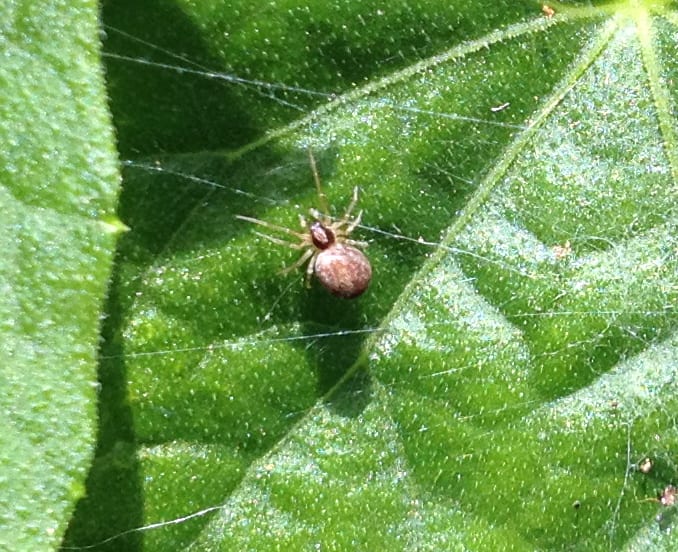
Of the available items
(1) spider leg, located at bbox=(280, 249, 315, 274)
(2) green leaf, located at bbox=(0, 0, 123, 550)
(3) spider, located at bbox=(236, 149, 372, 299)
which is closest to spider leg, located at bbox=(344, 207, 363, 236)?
(3) spider, located at bbox=(236, 149, 372, 299)

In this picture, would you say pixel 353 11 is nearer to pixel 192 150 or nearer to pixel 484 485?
pixel 192 150

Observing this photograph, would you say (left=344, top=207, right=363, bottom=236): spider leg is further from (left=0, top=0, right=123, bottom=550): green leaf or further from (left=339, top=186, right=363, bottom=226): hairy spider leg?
(left=0, top=0, right=123, bottom=550): green leaf

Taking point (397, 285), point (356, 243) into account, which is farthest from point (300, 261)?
point (397, 285)

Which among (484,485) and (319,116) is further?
(484,485)

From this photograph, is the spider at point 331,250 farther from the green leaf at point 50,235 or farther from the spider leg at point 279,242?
the green leaf at point 50,235

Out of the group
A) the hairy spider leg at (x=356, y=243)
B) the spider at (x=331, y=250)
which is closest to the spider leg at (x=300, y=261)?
the spider at (x=331, y=250)

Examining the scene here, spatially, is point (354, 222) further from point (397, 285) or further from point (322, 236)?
point (397, 285)

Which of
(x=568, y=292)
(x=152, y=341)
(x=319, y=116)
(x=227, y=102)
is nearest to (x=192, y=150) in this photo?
(x=227, y=102)
